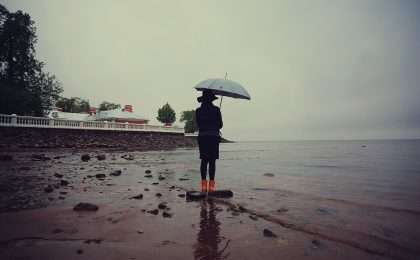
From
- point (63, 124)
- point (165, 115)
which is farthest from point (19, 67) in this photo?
point (165, 115)

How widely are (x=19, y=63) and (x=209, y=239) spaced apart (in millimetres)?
46857

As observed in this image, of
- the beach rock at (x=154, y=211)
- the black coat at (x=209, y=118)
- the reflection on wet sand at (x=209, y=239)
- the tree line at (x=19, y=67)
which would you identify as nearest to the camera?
the reflection on wet sand at (x=209, y=239)

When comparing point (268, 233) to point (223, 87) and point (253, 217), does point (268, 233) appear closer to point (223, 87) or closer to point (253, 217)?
point (253, 217)

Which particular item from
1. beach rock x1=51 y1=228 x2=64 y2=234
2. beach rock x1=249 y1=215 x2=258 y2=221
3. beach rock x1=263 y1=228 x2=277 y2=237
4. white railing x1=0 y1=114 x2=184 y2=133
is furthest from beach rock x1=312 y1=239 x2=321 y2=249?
white railing x1=0 y1=114 x2=184 y2=133

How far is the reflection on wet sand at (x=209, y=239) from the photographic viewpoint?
86.0 inches

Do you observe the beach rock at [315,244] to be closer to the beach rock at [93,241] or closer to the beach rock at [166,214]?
the beach rock at [166,214]

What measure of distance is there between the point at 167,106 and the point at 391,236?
75079 mm

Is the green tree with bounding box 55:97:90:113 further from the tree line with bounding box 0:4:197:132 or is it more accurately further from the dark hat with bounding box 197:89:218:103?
the dark hat with bounding box 197:89:218:103

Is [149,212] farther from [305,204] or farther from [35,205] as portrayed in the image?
[305,204]

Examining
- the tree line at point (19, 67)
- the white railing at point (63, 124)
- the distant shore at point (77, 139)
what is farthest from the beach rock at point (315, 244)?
the tree line at point (19, 67)

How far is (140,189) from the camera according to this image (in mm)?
5469

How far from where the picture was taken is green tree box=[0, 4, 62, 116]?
3079 centimetres

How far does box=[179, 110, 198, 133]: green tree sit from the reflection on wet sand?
87.6 metres

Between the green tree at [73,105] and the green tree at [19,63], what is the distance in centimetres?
4039
